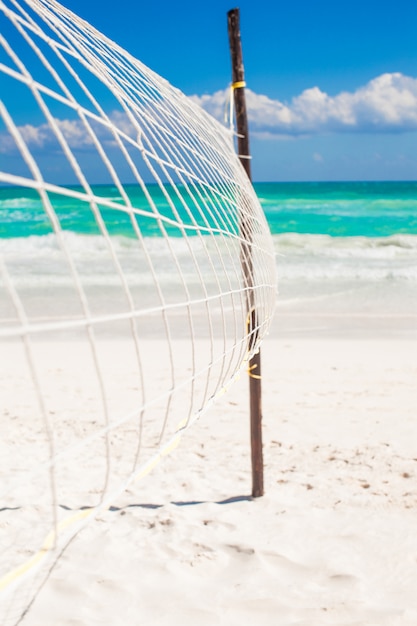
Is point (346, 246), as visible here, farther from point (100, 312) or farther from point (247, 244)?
point (247, 244)

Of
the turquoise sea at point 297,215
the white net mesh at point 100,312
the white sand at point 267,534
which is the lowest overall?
the white sand at point 267,534

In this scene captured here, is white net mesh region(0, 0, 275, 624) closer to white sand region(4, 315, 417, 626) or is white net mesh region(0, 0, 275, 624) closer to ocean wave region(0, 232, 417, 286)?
white sand region(4, 315, 417, 626)

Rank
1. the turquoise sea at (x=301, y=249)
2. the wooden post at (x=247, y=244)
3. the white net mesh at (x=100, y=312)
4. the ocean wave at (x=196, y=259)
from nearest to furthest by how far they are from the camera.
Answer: the white net mesh at (x=100, y=312) → the wooden post at (x=247, y=244) → the turquoise sea at (x=301, y=249) → the ocean wave at (x=196, y=259)

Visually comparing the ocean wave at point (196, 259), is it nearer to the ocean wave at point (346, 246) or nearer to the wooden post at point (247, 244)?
the ocean wave at point (346, 246)

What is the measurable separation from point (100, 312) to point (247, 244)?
241 inches

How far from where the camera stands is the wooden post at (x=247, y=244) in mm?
3205

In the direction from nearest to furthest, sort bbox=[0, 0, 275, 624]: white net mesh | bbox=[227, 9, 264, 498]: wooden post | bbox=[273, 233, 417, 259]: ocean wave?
bbox=[0, 0, 275, 624]: white net mesh → bbox=[227, 9, 264, 498]: wooden post → bbox=[273, 233, 417, 259]: ocean wave

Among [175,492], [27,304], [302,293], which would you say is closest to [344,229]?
[302,293]

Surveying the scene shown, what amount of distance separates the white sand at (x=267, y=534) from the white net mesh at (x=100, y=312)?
0.73 feet

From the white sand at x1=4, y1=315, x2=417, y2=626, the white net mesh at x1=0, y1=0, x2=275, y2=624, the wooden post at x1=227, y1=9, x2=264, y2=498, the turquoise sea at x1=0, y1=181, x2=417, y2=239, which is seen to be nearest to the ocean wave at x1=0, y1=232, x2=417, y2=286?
the white net mesh at x1=0, y1=0, x2=275, y2=624

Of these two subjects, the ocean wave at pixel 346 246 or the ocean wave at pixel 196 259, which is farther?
the ocean wave at pixel 346 246

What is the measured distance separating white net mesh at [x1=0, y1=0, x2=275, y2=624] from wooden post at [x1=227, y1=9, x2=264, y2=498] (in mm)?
40

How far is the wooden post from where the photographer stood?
10.5 ft

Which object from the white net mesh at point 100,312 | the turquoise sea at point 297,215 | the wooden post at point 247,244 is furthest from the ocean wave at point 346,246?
the wooden post at point 247,244
